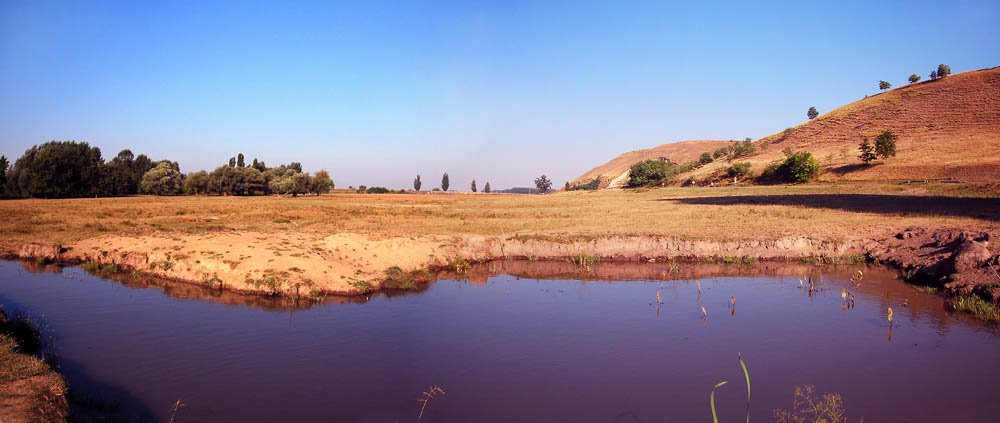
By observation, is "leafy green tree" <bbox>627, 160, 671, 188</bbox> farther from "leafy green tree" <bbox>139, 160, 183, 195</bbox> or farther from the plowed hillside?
"leafy green tree" <bbox>139, 160, 183, 195</bbox>

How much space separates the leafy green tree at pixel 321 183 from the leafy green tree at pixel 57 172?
2818cm

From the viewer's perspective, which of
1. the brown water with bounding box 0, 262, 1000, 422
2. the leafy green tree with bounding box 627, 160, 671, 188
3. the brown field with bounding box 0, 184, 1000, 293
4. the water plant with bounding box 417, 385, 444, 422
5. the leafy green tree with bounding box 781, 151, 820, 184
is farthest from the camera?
the leafy green tree with bounding box 627, 160, 671, 188

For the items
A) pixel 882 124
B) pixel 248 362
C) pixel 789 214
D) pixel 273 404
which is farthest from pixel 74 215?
pixel 882 124

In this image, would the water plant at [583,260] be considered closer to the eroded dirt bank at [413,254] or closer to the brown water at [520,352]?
the eroded dirt bank at [413,254]

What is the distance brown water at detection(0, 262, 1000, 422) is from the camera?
814cm

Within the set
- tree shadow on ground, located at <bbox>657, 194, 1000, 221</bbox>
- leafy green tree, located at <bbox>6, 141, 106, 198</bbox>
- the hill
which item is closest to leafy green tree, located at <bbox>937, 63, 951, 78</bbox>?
the hill

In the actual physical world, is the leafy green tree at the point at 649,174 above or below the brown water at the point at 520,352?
above

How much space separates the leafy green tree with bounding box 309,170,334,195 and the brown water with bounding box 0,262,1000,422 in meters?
73.9

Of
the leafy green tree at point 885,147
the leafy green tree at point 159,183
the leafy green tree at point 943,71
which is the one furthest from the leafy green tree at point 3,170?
the leafy green tree at point 943,71

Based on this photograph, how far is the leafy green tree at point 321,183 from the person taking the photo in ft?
290

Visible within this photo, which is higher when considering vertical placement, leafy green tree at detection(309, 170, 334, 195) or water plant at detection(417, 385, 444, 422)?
leafy green tree at detection(309, 170, 334, 195)

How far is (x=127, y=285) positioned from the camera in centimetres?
1700

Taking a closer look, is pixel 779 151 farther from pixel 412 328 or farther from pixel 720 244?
pixel 412 328

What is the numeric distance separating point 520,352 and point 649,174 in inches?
3598
